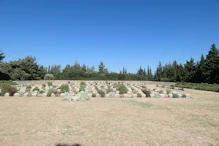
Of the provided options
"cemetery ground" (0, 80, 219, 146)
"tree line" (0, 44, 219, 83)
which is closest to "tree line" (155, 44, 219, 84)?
"tree line" (0, 44, 219, 83)

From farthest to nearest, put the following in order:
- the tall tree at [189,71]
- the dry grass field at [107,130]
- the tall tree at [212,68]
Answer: the tall tree at [189,71] < the tall tree at [212,68] < the dry grass field at [107,130]

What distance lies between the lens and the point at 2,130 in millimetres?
5027

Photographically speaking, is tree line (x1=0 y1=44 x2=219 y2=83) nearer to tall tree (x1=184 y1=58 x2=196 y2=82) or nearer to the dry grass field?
tall tree (x1=184 y1=58 x2=196 y2=82)

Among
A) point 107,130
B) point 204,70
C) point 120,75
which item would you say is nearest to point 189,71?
point 204,70

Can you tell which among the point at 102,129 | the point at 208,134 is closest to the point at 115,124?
the point at 102,129

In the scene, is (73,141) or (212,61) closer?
(73,141)

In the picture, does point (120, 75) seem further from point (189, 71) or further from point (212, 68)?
point (212, 68)

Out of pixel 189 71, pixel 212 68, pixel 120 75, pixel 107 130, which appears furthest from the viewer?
pixel 120 75

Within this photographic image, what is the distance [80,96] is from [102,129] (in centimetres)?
637

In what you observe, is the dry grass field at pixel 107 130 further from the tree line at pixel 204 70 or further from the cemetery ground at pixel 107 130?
the tree line at pixel 204 70

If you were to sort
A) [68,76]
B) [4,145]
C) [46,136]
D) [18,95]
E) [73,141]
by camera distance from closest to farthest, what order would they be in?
[4,145], [73,141], [46,136], [18,95], [68,76]

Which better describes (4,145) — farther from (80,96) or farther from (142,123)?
(80,96)

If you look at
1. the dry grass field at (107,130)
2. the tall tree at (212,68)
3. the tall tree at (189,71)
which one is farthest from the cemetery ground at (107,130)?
the tall tree at (189,71)

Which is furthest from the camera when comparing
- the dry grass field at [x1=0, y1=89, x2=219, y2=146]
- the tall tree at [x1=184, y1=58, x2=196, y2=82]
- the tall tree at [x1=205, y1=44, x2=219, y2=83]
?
the tall tree at [x1=184, y1=58, x2=196, y2=82]
